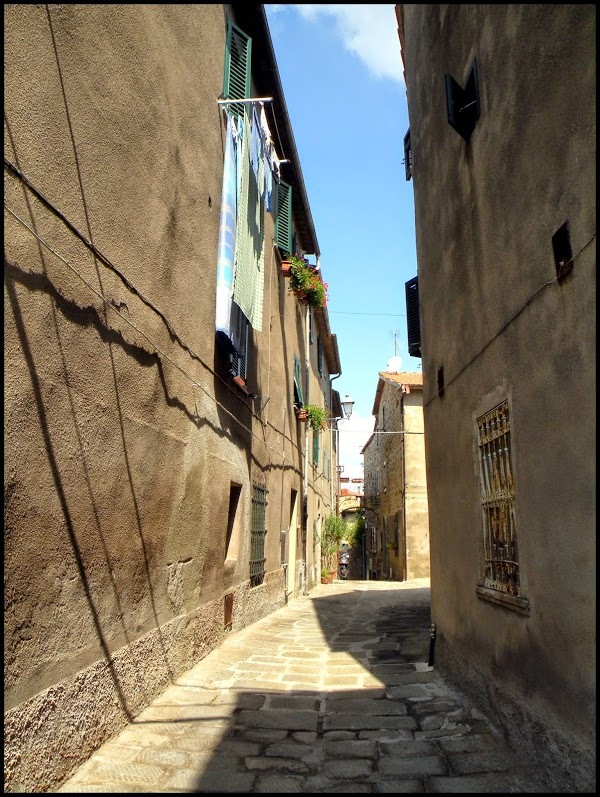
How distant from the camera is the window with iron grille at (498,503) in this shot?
13.5 ft

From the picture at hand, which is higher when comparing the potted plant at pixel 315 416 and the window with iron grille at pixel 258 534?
the potted plant at pixel 315 416

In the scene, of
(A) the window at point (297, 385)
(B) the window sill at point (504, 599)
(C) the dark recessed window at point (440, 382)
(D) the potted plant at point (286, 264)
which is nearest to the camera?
(B) the window sill at point (504, 599)

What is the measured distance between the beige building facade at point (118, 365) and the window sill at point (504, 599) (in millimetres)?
2439

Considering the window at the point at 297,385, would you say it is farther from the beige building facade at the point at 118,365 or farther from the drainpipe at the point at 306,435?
the beige building facade at the point at 118,365

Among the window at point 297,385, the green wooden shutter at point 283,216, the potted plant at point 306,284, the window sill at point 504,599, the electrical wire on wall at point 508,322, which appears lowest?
the window sill at point 504,599

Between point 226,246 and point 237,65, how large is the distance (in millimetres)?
2632

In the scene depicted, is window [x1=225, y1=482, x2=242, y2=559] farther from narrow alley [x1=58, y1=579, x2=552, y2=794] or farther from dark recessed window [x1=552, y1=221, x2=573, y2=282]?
dark recessed window [x1=552, y1=221, x2=573, y2=282]

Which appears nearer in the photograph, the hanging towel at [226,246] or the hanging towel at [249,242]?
the hanging towel at [226,246]

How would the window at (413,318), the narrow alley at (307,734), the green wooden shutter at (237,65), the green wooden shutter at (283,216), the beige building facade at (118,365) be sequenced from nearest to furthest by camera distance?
the beige building facade at (118,365) < the narrow alley at (307,734) < the green wooden shutter at (237,65) < the window at (413,318) < the green wooden shutter at (283,216)

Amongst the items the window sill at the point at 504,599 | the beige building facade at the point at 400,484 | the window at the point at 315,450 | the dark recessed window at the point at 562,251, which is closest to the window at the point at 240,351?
the window sill at the point at 504,599

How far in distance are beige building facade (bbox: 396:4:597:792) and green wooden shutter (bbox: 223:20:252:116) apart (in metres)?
2.31

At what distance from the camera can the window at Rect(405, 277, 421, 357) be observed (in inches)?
391

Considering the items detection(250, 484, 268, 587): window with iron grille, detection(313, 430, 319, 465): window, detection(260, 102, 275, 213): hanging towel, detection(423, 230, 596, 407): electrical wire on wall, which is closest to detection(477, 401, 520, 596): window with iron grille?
detection(423, 230, 596, 407): electrical wire on wall

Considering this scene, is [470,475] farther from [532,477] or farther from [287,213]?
[287,213]
